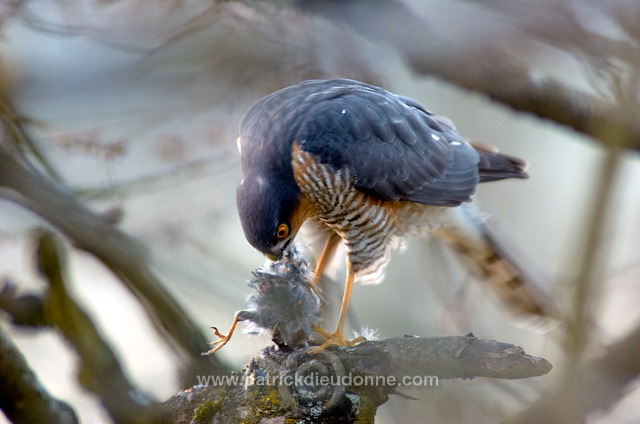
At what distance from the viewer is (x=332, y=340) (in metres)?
3.46

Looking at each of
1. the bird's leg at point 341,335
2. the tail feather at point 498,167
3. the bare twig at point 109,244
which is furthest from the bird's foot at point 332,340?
the tail feather at point 498,167

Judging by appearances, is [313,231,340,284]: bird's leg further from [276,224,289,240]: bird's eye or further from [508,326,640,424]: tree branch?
[508,326,640,424]: tree branch

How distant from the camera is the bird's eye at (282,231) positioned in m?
3.63

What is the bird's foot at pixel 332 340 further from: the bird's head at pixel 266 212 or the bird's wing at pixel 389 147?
the bird's wing at pixel 389 147

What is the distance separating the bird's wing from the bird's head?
342 mm

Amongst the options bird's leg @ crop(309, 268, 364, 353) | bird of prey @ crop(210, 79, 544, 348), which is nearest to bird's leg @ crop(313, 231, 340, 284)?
bird of prey @ crop(210, 79, 544, 348)

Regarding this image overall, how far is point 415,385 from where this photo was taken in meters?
3.11

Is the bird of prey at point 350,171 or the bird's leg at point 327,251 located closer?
the bird of prey at point 350,171

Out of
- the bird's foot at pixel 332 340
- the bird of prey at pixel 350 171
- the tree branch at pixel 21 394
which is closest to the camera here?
the tree branch at pixel 21 394

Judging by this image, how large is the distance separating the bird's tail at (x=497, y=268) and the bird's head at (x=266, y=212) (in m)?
1.57

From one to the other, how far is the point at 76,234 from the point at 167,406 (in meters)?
0.87

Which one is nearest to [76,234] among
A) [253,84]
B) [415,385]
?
[415,385]

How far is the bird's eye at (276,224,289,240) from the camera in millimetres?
3631

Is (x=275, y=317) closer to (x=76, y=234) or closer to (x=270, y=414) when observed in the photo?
(x=270, y=414)
